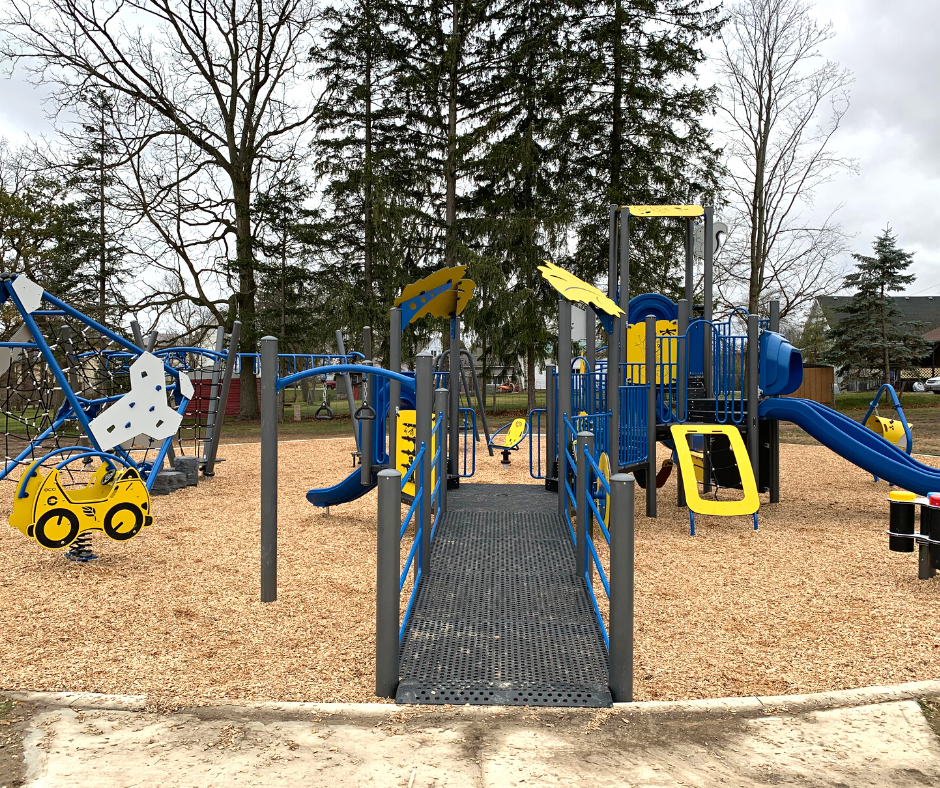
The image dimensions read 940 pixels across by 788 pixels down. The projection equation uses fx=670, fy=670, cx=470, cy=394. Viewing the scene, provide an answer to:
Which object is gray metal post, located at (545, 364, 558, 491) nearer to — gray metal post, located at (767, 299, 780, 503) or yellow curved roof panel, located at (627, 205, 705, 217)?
yellow curved roof panel, located at (627, 205, 705, 217)

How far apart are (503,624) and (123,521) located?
12.8 feet

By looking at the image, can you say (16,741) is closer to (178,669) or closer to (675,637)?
(178,669)

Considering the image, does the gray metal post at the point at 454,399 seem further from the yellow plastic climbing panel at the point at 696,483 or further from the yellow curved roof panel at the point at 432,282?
the yellow plastic climbing panel at the point at 696,483

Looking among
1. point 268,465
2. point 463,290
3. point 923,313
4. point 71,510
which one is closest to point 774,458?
point 463,290

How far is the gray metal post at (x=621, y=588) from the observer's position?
330 centimetres

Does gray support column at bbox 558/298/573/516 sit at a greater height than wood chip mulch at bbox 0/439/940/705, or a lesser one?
greater

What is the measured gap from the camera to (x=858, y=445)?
7.71 m

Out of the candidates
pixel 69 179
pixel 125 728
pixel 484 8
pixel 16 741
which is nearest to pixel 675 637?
pixel 125 728

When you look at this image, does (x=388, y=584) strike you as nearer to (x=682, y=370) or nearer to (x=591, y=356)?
(x=591, y=356)

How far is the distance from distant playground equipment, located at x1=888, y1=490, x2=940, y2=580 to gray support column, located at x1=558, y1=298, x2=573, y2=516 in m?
2.71

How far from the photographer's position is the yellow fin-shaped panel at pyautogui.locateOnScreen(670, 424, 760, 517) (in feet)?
23.1

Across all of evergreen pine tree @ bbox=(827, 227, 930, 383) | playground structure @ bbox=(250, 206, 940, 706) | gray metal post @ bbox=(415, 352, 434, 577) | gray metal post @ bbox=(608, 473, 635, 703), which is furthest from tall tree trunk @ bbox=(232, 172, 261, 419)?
evergreen pine tree @ bbox=(827, 227, 930, 383)

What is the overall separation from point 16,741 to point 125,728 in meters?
0.45

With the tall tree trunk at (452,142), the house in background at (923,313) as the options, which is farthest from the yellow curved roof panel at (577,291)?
the house in background at (923,313)
